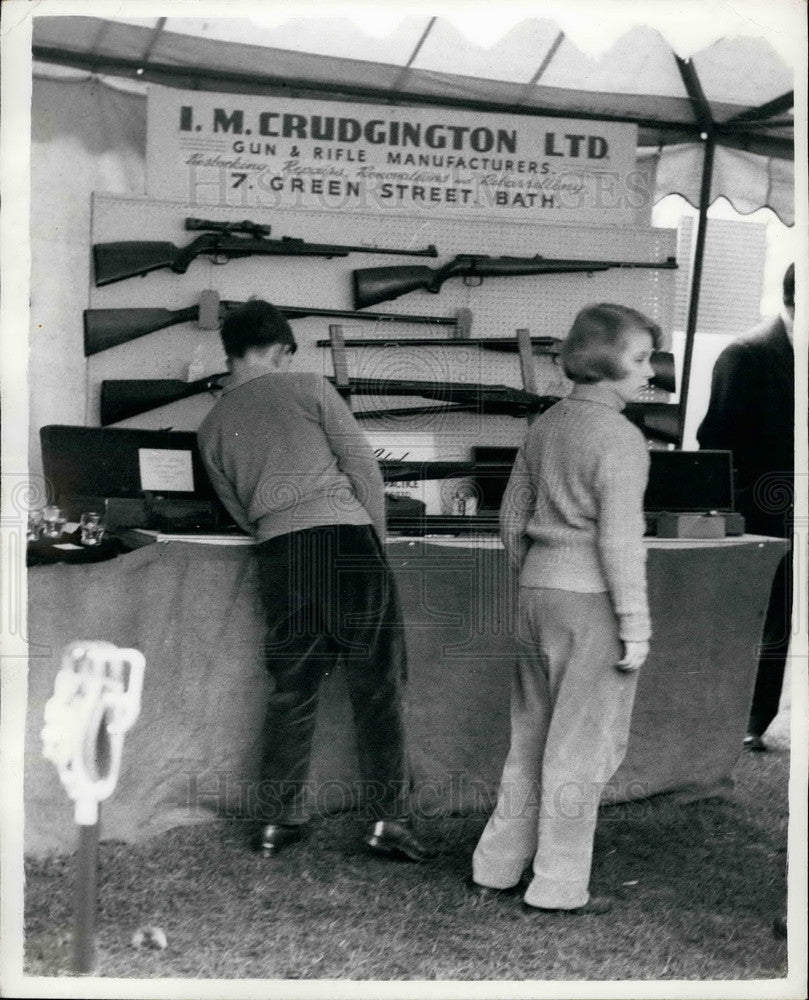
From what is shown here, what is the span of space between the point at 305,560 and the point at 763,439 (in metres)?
2.14

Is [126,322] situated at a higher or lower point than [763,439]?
higher

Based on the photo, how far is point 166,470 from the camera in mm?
3867

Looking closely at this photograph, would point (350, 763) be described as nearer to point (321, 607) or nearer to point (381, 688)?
point (381, 688)

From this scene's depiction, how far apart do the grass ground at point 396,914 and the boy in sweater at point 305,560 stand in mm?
180

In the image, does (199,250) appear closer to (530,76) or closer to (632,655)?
(530,76)

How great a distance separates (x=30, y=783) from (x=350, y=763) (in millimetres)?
1018

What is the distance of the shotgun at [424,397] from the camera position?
14.9ft

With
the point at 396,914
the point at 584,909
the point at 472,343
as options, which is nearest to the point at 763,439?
the point at 472,343

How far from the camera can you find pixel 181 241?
15.4 ft

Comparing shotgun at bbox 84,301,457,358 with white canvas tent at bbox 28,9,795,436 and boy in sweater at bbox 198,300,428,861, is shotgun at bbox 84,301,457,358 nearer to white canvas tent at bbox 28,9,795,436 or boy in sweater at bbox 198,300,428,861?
white canvas tent at bbox 28,9,795,436

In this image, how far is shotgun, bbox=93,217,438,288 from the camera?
4.52 m

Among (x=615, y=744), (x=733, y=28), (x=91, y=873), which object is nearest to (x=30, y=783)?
(x=91, y=873)

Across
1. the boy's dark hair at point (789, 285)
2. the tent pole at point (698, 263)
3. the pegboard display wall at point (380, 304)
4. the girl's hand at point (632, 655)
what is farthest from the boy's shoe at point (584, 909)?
the tent pole at point (698, 263)

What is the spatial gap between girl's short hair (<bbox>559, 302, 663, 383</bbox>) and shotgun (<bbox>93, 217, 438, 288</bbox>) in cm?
189
